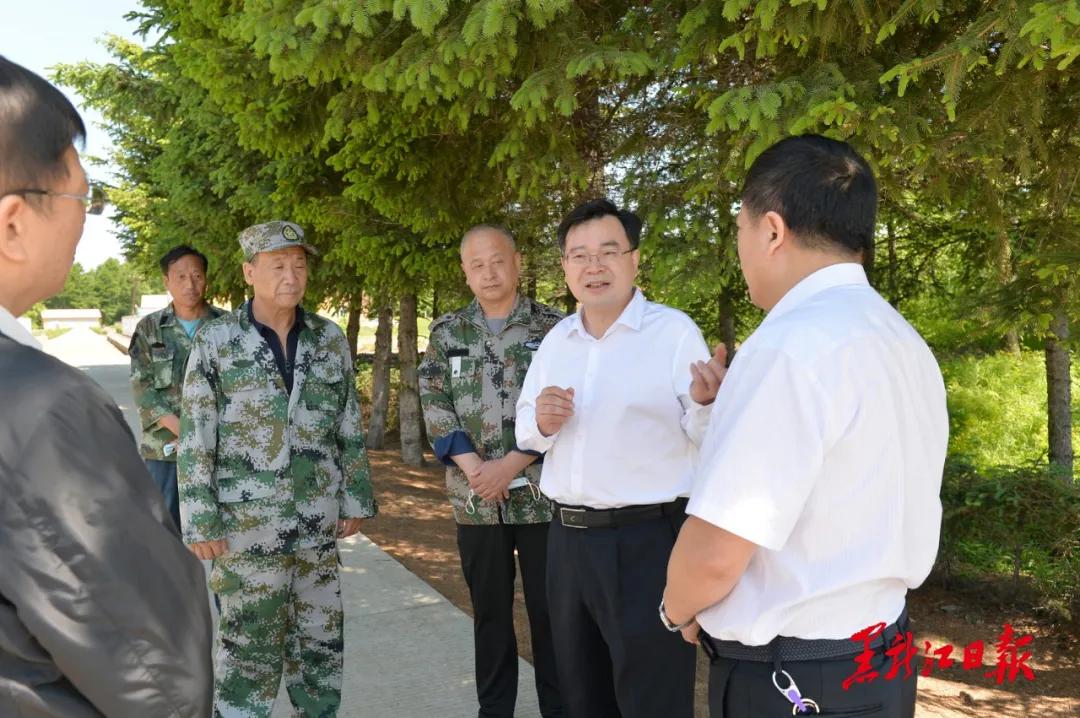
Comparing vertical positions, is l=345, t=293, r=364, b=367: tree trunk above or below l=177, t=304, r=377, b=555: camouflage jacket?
above

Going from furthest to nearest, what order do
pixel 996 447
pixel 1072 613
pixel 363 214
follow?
pixel 996 447
pixel 363 214
pixel 1072 613

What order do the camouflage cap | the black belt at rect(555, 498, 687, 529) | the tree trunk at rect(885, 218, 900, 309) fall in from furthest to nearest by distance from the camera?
the tree trunk at rect(885, 218, 900, 309) → the camouflage cap → the black belt at rect(555, 498, 687, 529)

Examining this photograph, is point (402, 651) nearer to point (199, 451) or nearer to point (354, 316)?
point (199, 451)

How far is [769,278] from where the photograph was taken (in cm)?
171

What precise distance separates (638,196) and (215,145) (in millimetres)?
5481

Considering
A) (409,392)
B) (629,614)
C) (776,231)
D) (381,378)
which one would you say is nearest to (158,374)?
(629,614)

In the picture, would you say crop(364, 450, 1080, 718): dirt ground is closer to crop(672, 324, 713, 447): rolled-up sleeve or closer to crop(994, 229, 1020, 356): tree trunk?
crop(672, 324, 713, 447): rolled-up sleeve

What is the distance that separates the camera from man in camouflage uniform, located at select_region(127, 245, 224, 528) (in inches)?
191

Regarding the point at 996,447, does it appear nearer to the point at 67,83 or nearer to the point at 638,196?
the point at 638,196

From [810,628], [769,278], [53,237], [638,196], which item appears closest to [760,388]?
[769,278]

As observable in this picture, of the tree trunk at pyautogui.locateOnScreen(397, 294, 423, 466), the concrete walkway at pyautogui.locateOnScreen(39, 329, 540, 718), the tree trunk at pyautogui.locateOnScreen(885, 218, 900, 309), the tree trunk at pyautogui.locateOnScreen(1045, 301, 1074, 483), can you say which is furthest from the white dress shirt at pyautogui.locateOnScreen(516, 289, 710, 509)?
the tree trunk at pyautogui.locateOnScreen(397, 294, 423, 466)

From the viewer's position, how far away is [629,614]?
8.47 feet

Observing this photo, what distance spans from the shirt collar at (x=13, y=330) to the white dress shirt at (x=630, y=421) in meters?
1.67

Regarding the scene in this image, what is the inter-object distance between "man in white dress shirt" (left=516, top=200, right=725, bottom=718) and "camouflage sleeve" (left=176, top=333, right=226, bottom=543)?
3.82 ft
